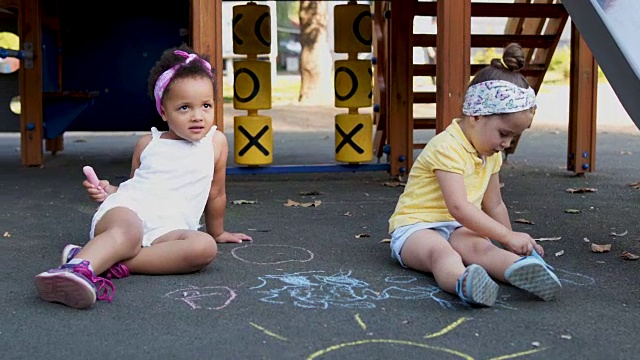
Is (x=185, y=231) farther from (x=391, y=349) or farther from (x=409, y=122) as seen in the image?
(x=409, y=122)

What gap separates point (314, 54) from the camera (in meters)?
19.3

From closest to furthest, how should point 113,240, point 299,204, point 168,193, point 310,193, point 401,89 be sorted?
point 113,240
point 168,193
point 299,204
point 310,193
point 401,89

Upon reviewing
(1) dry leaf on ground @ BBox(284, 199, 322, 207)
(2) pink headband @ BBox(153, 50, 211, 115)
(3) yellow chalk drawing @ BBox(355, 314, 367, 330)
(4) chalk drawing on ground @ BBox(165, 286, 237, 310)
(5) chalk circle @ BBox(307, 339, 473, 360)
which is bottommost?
(5) chalk circle @ BBox(307, 339, 473, 360)

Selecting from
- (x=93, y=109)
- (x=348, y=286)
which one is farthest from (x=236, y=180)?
(x=348, y=286)

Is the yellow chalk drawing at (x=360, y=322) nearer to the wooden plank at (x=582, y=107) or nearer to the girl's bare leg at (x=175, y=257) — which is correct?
the girl's bare leg at (x=175, y=257)

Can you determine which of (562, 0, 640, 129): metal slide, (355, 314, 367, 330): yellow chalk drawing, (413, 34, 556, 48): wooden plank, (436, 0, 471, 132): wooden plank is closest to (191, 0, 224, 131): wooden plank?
(436, 0, 471, 132): wooden plank

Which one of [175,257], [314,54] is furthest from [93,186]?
[314,54]

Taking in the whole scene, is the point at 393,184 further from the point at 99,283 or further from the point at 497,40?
the point at 99,283

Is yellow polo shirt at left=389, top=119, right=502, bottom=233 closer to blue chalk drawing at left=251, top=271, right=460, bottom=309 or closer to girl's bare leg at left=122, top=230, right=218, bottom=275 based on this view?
blue chalk drawing at left=251, top=271, right=460, bottom=309

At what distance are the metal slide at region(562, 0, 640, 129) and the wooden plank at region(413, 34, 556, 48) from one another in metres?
2.94

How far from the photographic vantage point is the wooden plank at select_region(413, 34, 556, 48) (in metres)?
6.73

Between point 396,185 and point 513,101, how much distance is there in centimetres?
303

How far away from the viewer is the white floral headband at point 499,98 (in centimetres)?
325

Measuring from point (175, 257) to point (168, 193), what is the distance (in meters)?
0.34
